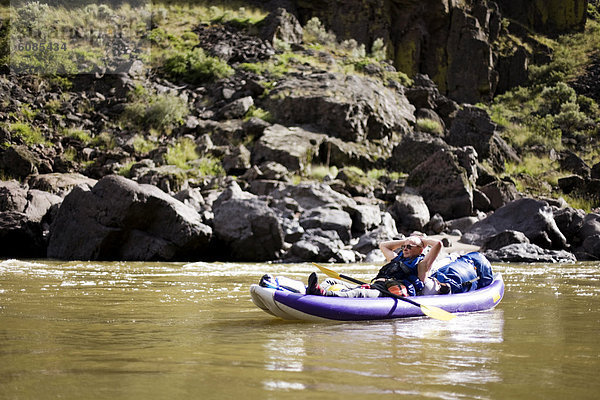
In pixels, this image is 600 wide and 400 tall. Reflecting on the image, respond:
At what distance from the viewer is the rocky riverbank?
35.7 feet

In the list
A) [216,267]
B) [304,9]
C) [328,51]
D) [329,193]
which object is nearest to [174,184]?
[329,193]

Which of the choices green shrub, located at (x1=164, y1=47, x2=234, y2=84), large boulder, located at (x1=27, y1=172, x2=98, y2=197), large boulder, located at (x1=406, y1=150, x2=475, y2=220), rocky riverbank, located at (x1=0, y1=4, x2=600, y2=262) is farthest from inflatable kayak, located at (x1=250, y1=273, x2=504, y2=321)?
green shrub, located at (x1=164, y1=47, x2=234, y2=84)

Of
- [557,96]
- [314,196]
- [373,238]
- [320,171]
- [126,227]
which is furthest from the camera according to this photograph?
[557,96]

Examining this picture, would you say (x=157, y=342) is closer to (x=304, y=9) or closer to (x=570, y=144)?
(x=570, y=144)

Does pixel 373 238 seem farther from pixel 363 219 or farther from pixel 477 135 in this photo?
pixel 477 135

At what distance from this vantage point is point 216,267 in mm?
9797

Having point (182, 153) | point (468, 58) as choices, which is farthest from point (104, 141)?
point (468, 58)

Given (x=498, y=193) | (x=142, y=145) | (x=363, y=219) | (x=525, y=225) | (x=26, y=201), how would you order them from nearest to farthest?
1. (x=26, y=201)
2. (x=525, y=225)
3. (x=363, y=219)
4. (x=498, y=193)
5. (x=142, y=145)

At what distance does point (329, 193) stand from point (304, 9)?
22.1 metres

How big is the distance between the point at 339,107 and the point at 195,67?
6884mm

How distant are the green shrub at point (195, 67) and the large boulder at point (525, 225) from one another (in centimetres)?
1312

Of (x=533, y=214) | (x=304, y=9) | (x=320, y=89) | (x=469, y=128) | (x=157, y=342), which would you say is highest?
(x=304, y=9)

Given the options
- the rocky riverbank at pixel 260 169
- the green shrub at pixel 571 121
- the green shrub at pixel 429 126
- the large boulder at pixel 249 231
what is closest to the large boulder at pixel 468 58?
the green shrub at pixel 571 121

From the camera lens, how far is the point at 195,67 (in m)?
23.6
